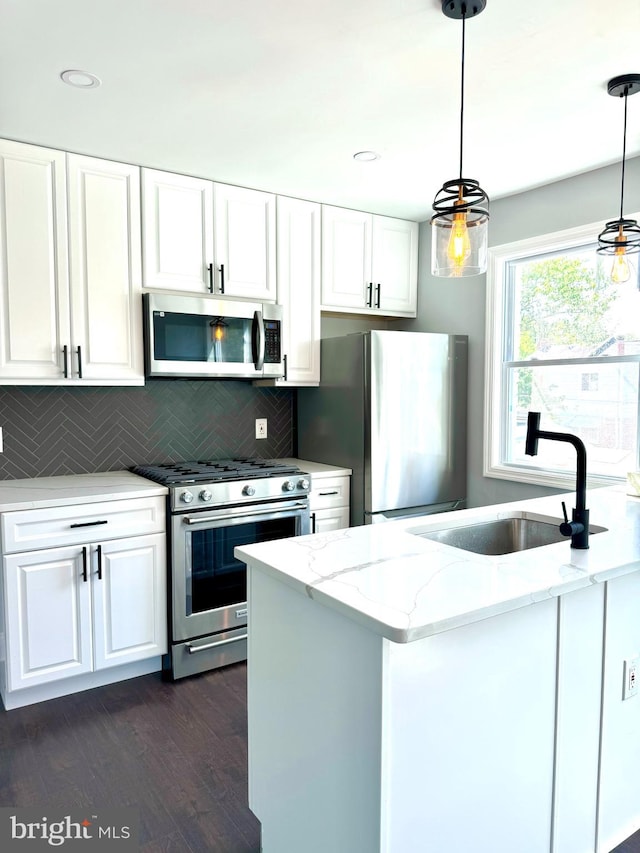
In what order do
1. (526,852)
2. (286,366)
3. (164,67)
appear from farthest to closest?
(286,366) < (164,67) < (526,852)

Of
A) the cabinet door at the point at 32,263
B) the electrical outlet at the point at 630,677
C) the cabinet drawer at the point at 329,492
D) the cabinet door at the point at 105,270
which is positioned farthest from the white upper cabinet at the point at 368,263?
the electrical outlet at the point at 630,677

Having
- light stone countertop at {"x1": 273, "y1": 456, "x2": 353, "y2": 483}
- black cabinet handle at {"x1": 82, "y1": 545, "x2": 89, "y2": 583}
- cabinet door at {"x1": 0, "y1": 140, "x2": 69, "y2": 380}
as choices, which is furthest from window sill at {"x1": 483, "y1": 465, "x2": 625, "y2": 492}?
cabinet door at {"x1": 0, "y1": 140, "x2": 69, "y2": 380}

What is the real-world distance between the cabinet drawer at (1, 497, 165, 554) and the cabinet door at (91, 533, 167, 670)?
55 millimetres

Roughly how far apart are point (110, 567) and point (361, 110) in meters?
2.22

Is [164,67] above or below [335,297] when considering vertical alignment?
above

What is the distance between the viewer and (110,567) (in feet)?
9.02

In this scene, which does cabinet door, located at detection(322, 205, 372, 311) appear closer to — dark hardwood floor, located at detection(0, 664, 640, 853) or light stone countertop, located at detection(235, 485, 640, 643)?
light stone countertop, located at detection(235, 485, 640, 643)

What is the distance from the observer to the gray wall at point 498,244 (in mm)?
2996

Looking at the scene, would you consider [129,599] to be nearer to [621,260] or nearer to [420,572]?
[420,572]

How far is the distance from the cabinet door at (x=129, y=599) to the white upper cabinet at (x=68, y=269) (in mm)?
835

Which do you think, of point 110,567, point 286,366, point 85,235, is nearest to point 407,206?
point 286,366

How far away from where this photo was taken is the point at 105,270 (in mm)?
2945

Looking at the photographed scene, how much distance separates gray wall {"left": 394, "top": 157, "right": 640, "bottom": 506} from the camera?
2996 mm

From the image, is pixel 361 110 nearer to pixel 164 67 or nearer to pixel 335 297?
pixel 164 67
